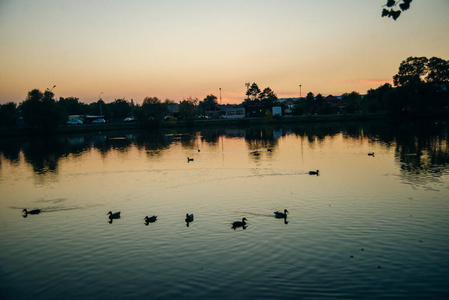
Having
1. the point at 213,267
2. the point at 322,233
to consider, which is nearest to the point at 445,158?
the point at 322,233

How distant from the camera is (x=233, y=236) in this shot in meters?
18.2

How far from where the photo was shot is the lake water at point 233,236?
13.3 meters

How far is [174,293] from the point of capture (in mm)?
12922

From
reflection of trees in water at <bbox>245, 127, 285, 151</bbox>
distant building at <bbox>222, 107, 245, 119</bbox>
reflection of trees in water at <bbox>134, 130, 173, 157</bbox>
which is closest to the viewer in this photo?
reflection of trees in water at <bbox>134, 130, 173, 157</bbox>

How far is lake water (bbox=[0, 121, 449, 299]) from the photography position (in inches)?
524

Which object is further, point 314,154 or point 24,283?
point 314,154

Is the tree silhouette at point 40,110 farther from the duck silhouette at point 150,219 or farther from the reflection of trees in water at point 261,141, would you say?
the duck silhouette at point 150,219

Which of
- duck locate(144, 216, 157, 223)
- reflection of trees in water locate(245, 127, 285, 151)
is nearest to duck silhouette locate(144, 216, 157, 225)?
duck locate(144, 216, 157, 223)

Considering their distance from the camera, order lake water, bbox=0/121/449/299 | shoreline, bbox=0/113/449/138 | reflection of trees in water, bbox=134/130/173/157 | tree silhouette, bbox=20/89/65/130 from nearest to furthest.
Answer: lake water, bbox=0/121/449/299 < reflection of trees in water, bbox=134/130/173/157 < tree silhouette, bbox=20/89/65/130 < shoreline, bbox=0/113/449/138

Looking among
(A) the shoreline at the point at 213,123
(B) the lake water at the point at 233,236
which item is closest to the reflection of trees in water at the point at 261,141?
(B) the lake water at the point at 233,236

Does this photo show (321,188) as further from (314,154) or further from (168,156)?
(168,156)

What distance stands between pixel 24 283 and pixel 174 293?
23.1 ft

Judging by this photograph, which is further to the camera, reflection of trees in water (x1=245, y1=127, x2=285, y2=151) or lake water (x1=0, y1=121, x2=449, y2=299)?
reflection of trees in water (x1=245, y1=127, x2=285, y2=151)

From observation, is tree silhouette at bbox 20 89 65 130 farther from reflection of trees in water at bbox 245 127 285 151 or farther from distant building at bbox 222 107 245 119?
distant building at bbox 222 107 245 119
